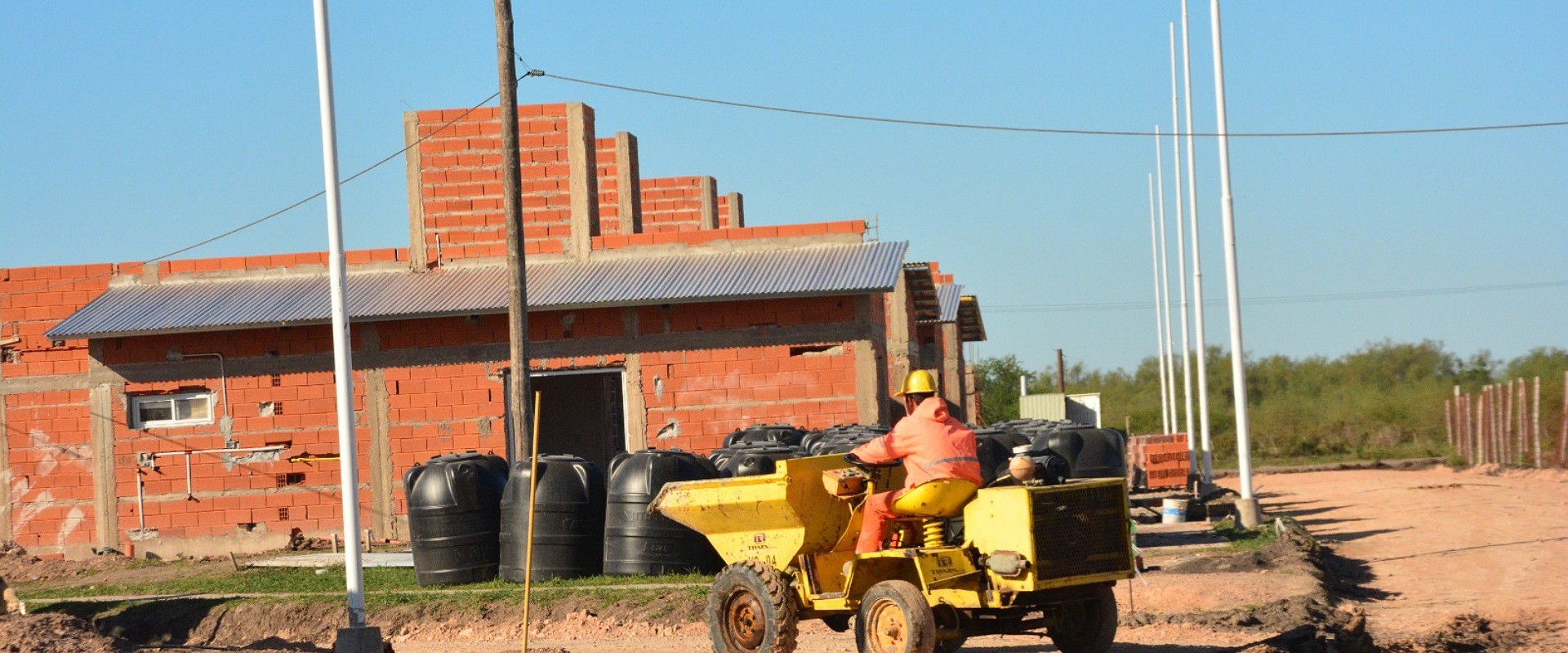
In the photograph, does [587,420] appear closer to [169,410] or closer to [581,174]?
[581,174]

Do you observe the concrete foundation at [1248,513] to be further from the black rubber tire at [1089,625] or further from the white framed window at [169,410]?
the white framed window at [169,410]

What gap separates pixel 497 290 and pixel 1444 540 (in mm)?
13878

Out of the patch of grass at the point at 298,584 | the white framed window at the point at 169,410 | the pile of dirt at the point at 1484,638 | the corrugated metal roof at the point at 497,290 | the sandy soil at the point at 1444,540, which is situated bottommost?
the sandy soil at the point at 1444,540

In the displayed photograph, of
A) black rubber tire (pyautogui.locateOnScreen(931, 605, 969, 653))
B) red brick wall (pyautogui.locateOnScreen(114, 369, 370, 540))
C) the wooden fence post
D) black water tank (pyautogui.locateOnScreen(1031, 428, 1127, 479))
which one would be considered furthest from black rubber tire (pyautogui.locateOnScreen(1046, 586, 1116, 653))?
the wooden fence post

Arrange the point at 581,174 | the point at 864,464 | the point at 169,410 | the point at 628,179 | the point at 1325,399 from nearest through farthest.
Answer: the point at 864,464
the point at 169,410
the point at 581,174
the point at 628,179
the point at 1325,399

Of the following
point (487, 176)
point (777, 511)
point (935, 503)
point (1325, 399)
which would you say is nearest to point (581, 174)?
point (487, 176)

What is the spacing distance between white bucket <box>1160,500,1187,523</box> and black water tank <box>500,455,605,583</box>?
10.7 meters

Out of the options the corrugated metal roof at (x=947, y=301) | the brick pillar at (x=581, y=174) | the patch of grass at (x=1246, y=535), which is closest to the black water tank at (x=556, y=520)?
the patch of grass at (x=1246, y=535)

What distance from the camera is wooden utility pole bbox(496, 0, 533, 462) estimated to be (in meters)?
18.9

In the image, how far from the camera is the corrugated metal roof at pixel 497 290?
23547 mm

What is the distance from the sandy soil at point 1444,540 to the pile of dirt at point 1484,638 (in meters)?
0.29

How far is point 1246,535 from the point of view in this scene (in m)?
20.9

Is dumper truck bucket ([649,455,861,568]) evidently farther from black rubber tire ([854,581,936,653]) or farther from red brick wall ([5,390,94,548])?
red brick wall ([5,390,94,548])

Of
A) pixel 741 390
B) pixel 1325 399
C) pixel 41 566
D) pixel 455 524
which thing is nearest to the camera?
pixel 455 524
